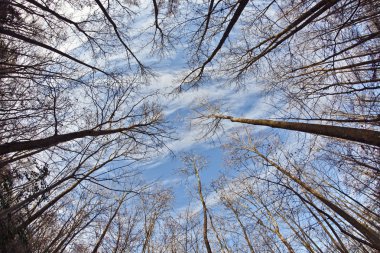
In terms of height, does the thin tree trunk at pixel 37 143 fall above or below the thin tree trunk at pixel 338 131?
above

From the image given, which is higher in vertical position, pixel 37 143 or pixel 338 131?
pixel 37 143

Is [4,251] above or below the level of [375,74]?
below

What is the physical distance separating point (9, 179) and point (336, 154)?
28.7 ft

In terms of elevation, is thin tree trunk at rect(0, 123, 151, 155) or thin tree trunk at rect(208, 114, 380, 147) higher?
thin tree trunk at rect(0, 123, 151, 155)

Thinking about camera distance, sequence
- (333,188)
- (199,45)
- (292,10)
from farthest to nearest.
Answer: (333,188) < (199,45) < (292,10)

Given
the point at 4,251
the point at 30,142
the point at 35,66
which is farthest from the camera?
the point at 35,66

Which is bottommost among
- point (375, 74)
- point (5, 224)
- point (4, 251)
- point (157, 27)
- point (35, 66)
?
point (4, 251)

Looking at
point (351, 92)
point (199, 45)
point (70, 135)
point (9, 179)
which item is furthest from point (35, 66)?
point (351, 92)

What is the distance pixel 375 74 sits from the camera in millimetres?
5012

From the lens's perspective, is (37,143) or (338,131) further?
(37,143)

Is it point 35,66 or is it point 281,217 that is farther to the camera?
point 281,217

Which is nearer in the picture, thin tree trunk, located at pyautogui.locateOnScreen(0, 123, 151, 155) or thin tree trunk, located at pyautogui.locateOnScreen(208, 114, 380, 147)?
thin tree trunk, located at pyautogui.locateOnScreen(208, 114, 380, 147)

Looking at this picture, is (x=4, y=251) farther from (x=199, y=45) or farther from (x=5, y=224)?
(x=199, y=45)

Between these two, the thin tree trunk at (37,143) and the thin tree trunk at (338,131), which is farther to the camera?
the thin tree trunk at (37,143)
